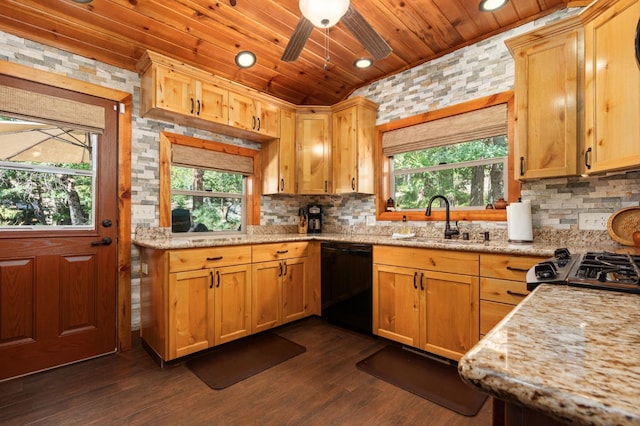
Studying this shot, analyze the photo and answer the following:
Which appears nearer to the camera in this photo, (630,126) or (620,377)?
(620,377)

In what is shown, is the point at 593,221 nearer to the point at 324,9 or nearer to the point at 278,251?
the point at 324,9

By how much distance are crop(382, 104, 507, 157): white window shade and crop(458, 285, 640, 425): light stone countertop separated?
2416 millimetres

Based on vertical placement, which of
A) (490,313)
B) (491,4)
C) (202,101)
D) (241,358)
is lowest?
(241,358)

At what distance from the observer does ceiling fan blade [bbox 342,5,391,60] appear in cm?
176

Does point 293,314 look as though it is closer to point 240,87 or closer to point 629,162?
point 240,87

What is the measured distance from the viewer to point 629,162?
5.64 ft

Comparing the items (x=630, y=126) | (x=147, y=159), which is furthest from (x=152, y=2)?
(x=630, y=126)

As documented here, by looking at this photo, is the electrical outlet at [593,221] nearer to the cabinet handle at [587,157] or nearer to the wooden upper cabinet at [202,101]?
the cabinet handle at [587,157]

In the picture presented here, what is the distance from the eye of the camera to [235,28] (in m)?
2.52

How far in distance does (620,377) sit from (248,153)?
3.51 meters

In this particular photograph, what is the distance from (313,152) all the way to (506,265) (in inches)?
92.0

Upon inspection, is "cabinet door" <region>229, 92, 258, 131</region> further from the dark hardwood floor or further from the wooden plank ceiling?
the dark hardwood floor

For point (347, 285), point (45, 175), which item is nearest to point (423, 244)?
point (347, 285)

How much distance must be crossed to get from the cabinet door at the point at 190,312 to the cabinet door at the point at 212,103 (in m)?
1.44
